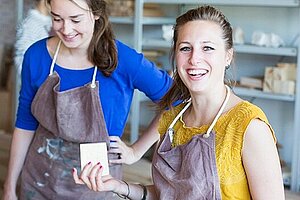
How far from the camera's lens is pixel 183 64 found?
1.35 m

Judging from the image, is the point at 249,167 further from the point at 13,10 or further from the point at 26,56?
the point at 13,10

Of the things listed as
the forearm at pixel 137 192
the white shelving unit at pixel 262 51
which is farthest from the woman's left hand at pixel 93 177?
the white shelving unit at pixel 262 51

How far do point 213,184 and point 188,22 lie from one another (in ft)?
1.25

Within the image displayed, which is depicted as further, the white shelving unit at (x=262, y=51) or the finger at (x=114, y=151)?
the white shelving unit at (x=262, y=51)

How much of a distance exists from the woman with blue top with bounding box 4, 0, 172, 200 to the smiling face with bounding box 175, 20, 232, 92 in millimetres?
484

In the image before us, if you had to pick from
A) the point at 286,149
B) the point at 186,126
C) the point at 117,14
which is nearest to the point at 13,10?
the point at 117,14

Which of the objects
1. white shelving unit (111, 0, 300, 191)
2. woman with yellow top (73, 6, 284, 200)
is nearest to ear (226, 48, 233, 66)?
woman with yellow top (73, 6, 284, 200)

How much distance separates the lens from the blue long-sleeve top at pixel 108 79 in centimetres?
183

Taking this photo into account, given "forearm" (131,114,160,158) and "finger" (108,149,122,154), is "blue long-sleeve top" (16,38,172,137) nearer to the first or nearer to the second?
"finger" (108,149,122,154)

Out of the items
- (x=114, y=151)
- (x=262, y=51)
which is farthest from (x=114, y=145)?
(x=262, y=51)

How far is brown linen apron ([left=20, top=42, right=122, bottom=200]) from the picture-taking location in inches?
70.8

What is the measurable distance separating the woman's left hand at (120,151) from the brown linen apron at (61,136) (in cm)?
4

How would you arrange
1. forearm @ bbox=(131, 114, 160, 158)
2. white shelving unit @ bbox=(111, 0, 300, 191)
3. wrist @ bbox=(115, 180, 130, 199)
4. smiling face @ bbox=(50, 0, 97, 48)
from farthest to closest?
white shelving unit @ bbox=(111, 0, 300, 191) → forearm @ bbox=(131, 114, 160, 158) → smiling face @ bbox=(50, 0, 97, 48) → wrist @ bbox=(115, 180, 130, 199)

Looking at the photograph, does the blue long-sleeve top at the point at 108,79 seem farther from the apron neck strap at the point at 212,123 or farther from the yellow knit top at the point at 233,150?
the yellow knit top at the point at 233,150
